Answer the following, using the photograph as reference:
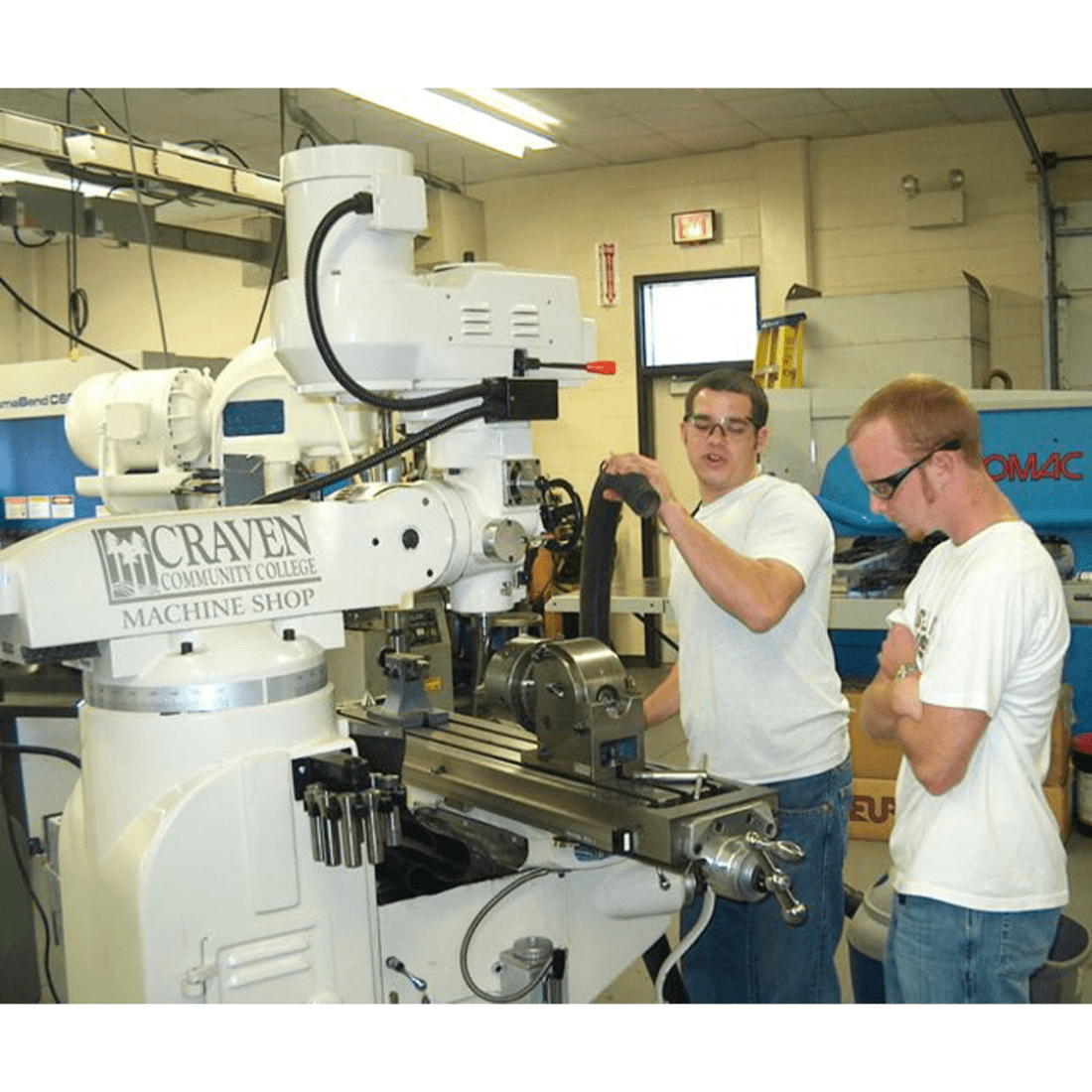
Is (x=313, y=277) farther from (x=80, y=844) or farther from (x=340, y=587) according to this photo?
(x=80, y=844)

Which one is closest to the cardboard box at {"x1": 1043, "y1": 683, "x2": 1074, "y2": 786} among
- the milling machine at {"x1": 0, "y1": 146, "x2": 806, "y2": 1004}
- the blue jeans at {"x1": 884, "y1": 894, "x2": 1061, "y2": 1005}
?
the milling machine at {"x1": 0, "y1": 146, "x2": 806, "y2": 1004}

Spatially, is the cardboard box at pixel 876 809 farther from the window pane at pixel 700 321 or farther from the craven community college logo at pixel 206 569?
the window pane at pixel 700 321

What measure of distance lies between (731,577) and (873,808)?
2.30 meters

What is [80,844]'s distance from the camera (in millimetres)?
1532

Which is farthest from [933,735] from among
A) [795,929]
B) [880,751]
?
[880,751]

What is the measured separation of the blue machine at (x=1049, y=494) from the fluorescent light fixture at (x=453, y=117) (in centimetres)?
226

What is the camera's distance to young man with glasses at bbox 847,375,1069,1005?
1.37 metres

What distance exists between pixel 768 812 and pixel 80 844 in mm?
852

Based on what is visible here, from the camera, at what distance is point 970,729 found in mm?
1357

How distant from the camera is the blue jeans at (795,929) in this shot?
1939mm

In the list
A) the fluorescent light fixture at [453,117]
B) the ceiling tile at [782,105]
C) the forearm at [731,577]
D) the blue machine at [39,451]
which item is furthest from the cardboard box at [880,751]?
the ceiling tile at [782,105]

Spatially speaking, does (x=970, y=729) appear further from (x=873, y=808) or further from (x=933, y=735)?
(x=873, y=808)

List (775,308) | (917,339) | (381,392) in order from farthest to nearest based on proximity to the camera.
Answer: (775,308) < (917,339) < (381,392)

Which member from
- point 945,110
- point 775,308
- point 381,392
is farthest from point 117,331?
point 381,392
